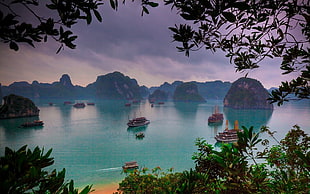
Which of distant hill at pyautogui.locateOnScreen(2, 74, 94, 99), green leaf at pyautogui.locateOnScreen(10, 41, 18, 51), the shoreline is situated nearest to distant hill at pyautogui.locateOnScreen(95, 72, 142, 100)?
distant hill at pyautogui.locateOnScreen(2, 74, 94, 99)

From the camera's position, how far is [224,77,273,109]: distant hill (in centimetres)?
8269

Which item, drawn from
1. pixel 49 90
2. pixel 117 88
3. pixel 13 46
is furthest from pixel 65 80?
pixel 13 46

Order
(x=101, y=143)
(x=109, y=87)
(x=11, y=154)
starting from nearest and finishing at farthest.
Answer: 1. (x=11, y=154)
2. (x=101, y=143)
3. (x=109, y=87)

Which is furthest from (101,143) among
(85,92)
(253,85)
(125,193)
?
(85,92)

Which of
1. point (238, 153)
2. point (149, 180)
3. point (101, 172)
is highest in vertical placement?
point (238, 153)

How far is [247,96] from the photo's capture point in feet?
282

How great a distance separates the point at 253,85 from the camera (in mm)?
95688

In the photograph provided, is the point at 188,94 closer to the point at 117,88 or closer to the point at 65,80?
the point at 117,88

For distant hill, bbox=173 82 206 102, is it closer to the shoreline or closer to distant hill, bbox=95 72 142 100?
distant hill, bbox=95 72 142 100

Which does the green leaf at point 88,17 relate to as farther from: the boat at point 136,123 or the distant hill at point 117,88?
the distant hill at point 117,88

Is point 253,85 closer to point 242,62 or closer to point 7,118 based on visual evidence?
point 242,62

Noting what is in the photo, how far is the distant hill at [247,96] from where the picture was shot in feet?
271

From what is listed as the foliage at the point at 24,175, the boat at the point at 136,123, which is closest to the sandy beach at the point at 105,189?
the foliage at the point at 24,175

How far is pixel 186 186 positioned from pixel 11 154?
137cm
